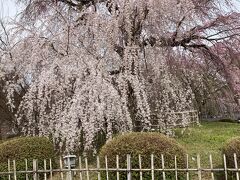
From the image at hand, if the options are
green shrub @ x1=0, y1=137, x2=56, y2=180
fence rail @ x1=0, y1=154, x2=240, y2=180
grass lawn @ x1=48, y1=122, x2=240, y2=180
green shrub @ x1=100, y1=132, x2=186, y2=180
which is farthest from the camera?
green shrub @ x1=0, y1=137, x2=56, y2=180

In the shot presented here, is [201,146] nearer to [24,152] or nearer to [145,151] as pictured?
[145,151]

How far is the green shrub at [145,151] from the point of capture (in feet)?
21.4

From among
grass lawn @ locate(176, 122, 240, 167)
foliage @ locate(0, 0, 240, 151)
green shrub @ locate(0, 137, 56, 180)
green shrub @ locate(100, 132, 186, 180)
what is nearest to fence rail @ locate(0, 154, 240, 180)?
green shrub @ locate(100, 132, 186, 180)

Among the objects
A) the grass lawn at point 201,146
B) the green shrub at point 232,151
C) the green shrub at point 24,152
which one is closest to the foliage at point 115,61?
the green shrub at point 24,152

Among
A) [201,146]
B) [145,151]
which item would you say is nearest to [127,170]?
[145,151]

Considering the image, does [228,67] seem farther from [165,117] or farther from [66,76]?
[66,76]

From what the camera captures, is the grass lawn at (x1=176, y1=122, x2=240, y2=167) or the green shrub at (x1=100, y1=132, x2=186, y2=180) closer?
the green shrub at (x1=100, y1=132, x2=186, y2=180)

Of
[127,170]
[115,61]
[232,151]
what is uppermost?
[115,61]

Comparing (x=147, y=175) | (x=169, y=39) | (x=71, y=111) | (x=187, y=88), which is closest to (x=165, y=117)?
(x=187, y=88)

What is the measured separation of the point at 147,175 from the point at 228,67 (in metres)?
4.17

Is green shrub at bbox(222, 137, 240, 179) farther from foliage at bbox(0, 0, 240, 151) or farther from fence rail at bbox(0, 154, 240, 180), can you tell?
foliage at bbox(0, 0, 240, 151)

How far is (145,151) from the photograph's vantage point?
6.54 metres

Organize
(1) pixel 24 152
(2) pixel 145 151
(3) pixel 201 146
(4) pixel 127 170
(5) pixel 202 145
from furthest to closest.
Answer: (5) pixel 202 145 → (3) pixel 201 146 → (1) pixel 24 152 → (2) pixel 145 151 → (4) pixel 127 170

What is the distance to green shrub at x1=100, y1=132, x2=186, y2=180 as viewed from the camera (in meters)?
6.51
